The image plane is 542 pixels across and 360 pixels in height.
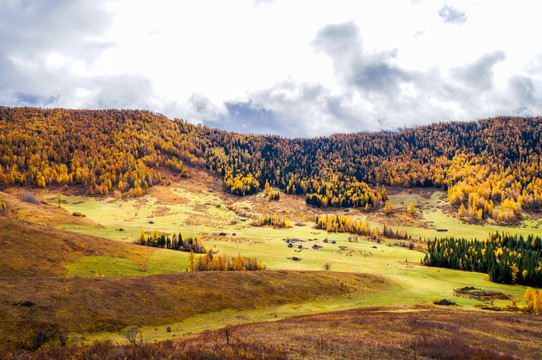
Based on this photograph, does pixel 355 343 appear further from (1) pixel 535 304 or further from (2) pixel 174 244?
(2) pixel 174 244

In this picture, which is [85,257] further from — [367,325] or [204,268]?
[367,325]

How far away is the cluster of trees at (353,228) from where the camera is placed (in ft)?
558

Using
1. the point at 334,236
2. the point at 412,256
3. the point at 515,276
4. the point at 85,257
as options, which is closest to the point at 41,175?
the point at 85,257

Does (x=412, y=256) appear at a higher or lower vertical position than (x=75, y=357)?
lower

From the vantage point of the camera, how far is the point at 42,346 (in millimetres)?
25406

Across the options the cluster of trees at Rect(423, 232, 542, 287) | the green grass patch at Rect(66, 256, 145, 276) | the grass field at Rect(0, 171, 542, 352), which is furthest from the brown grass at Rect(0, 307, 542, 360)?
the cluster of trees at Rect(423, 232, 542, 287)

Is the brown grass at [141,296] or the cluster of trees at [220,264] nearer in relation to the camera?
the brown grass at [141,296]

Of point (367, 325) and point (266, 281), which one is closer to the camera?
point (367, 325)

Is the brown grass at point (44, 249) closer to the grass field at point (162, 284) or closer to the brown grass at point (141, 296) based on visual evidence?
the grass field at point (162, 284)

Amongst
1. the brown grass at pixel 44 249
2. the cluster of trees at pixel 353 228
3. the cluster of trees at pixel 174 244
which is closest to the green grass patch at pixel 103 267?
the brown grass at pixel 44 249

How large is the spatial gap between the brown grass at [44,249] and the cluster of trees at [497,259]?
A: 10270 centimetres

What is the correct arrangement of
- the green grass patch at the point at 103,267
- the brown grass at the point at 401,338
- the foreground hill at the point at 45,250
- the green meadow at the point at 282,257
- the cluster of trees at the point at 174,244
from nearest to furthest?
the brown grass at the point at 401,338 → the foreground hill at the point at 45,250 → the green meadow at the point at 282,257 → the green grass patch at the point at 103,267 → the cluster of trees at the point at 174,244

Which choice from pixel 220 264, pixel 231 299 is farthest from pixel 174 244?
pixel 231 299

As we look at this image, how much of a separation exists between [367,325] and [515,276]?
80.2m
